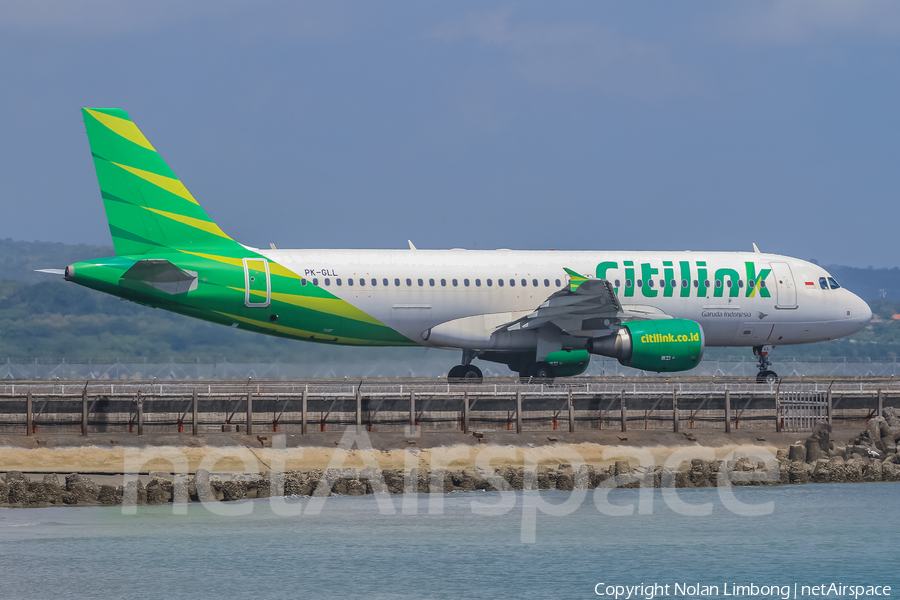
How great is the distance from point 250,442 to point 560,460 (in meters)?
8.83

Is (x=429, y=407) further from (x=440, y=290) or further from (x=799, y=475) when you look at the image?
(x=799, y=475)

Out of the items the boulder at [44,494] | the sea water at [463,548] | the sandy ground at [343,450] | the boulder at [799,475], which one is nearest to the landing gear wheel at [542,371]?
the sandy ground at [343,450]

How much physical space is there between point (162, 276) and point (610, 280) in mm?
15319

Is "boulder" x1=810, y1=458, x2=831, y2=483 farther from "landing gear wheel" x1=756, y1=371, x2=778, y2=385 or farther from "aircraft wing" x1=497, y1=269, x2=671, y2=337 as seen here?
"aircraft wing" x1=497, y1=269, x2=671, y2=337

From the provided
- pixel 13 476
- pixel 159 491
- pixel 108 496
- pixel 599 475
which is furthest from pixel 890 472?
pixel 13 476

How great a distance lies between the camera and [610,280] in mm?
42031

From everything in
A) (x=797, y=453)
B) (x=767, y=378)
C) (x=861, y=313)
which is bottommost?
(x=797, y=453)

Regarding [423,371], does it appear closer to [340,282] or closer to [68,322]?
[340,282]

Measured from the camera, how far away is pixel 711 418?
125ft

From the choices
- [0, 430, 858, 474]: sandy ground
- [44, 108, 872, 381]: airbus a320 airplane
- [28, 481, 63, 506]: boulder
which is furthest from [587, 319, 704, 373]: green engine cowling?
[28, 481, 63, 506]: boulder

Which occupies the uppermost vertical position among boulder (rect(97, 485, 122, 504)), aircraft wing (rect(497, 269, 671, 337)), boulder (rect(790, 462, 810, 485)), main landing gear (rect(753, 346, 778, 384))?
aircraft wing (rect(497, 269, 671, 337))

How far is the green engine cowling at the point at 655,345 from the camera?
1551 inches

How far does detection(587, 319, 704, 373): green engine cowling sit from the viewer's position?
39406 mm

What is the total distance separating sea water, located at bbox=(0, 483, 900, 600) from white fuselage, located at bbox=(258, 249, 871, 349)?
9.43m
